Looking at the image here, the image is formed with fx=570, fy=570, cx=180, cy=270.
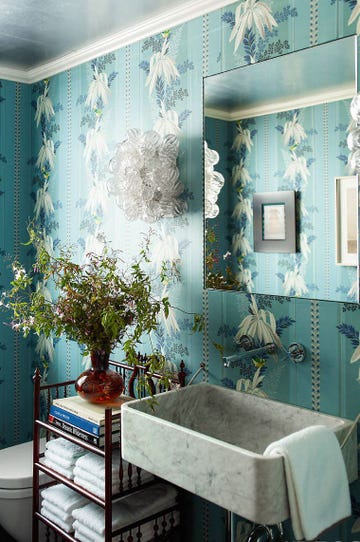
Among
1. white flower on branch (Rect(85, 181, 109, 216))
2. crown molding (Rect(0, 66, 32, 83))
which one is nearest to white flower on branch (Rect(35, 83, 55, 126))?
crown molding (Rect(0, 66, 32, 83))

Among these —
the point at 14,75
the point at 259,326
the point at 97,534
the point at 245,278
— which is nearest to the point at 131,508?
the point at 97,534

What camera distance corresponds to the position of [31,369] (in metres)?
3.39

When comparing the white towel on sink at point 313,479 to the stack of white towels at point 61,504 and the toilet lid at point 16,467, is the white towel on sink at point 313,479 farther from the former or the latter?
the toilet lid at point 16,467

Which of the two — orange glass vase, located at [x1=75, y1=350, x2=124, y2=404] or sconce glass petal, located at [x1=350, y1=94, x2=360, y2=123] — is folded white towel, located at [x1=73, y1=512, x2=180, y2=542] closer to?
orange glass vase, located at [x1=75, y1=350, x2=124, y2=404]

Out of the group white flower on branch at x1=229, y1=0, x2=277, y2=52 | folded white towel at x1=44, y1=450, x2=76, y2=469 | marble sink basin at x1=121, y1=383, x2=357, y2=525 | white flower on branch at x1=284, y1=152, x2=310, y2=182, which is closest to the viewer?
marble sink basin at x1=121, y1=383, x2=357, y2=525

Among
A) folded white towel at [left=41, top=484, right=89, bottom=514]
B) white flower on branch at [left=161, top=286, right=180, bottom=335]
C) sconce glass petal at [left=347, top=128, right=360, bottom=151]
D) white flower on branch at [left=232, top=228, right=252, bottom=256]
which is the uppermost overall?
sconce glass petal at [left=347, top=128, right=360, bottom=151]

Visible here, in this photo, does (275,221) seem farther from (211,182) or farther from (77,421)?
(77,421)

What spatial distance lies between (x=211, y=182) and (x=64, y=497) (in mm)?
1433

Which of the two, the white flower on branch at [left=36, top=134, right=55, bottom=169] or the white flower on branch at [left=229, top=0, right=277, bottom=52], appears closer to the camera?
the white flower on branch at [left=229, top=0, right=277, bottom=52]

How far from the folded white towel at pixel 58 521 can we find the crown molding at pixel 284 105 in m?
1.73

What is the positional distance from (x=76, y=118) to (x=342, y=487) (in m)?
2.20

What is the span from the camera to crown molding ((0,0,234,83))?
2.27 meters

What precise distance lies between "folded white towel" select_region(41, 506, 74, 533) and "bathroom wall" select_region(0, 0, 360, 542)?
0.51m

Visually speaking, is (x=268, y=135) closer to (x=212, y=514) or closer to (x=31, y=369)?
(x=212, y=514)
